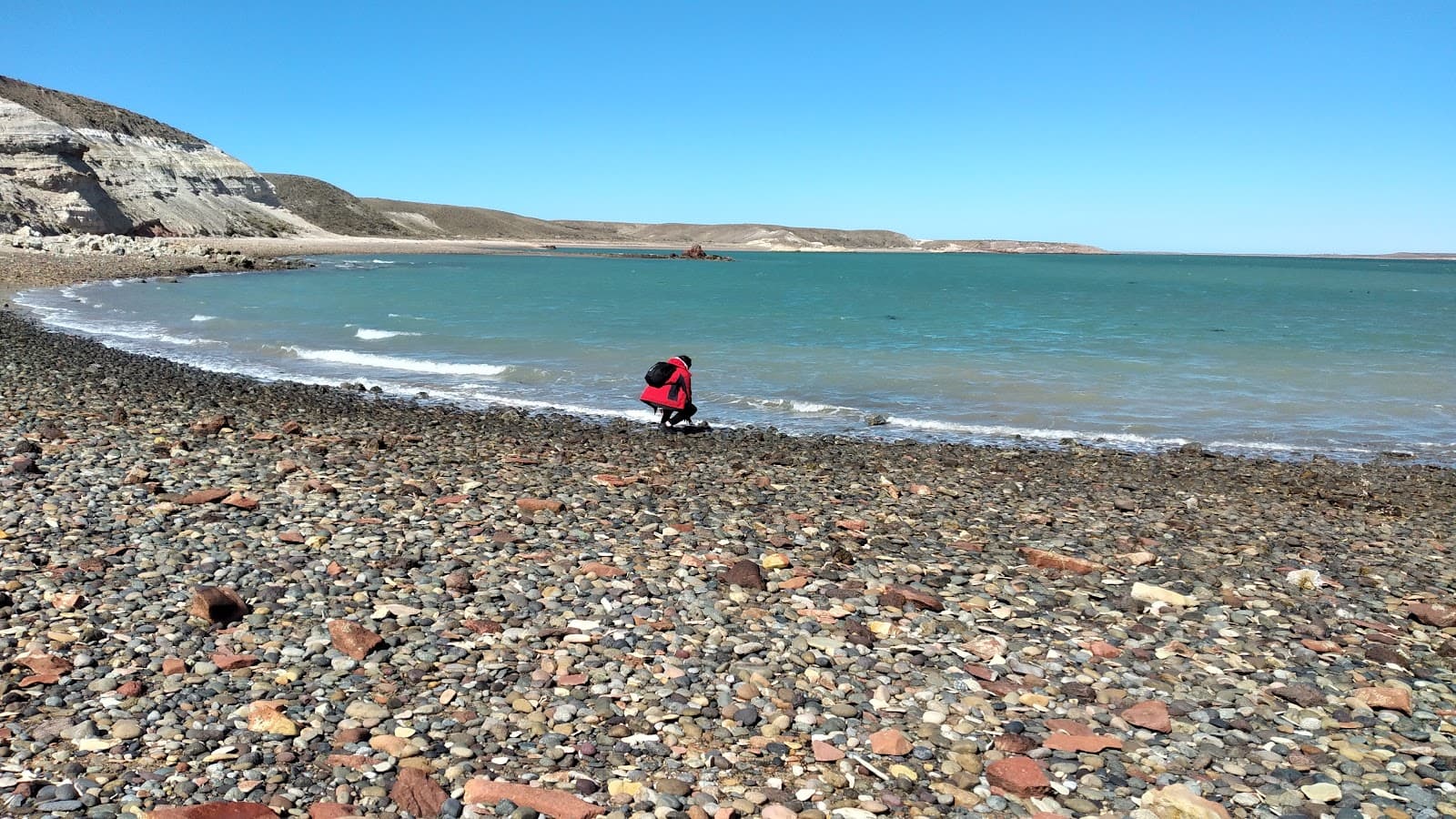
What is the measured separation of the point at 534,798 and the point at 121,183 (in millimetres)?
104065

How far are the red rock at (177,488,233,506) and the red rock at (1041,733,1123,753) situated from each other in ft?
24.3

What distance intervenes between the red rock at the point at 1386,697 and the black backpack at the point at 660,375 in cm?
1085

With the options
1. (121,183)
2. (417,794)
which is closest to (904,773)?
(417,794)

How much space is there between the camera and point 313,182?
184 meters

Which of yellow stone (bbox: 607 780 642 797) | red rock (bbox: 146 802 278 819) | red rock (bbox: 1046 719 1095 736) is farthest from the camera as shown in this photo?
red rock (bbox: 1046 719 1095 736)

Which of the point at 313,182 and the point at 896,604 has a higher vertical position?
the point at 313,182

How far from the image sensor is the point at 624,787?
453cm

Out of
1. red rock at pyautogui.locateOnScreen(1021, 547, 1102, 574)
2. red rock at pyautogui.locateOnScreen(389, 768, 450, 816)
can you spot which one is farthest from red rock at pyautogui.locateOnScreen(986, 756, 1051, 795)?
red rock at pyautogui.locateOnScreen(1021, 547, 1102, 574)

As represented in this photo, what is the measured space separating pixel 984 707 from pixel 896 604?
1583 millimetres

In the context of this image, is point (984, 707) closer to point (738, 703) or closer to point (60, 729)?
point (738, 703)

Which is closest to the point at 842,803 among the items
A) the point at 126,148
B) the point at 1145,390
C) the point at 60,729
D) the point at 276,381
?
the point at 60,729

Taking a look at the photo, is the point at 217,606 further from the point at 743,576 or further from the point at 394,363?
the point at 394,363

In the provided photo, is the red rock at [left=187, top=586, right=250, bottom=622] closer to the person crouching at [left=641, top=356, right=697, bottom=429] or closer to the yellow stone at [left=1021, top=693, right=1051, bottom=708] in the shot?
the yellow stone at [left=1021, top=693, right=1051, bottom=708]

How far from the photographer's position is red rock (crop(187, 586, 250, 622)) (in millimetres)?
6098
